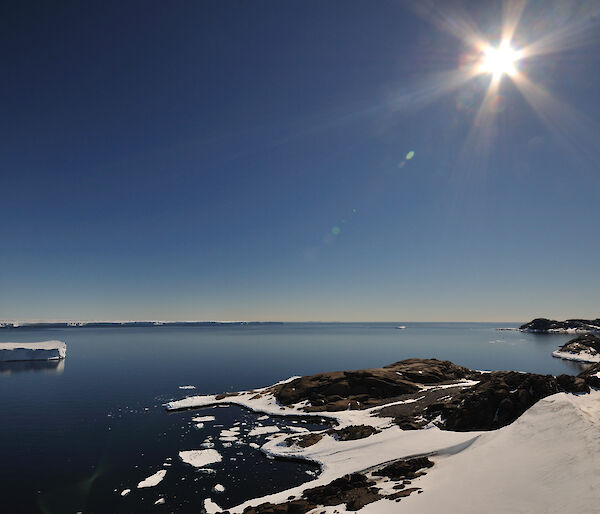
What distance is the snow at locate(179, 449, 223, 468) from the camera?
97.7 feet

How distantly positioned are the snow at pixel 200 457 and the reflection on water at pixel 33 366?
2753 inches

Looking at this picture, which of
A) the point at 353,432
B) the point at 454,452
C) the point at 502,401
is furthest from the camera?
the point at 353,432

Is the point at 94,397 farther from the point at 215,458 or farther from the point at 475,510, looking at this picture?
the point at 475,510

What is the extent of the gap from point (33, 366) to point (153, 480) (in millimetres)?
94144

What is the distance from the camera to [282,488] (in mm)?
25516

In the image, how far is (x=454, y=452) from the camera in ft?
78.1

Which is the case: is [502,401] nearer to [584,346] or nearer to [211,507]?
[211,507]

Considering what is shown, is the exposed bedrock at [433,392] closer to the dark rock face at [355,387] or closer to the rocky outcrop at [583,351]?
the dark rock face at [355,387]

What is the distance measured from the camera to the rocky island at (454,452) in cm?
1502

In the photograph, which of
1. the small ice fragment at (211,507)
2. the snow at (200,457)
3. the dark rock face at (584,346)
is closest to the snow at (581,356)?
the dark rock face at (584,346)

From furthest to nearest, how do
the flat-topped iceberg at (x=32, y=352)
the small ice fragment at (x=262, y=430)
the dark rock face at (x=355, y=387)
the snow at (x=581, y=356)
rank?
1. the snow at (x=581, y=356)
2. the flat-topped iceberg at (x=32, y=352)
3. the dark rock face at (x=355, y=387)
4. the small ice fragment at (x=262, y=430)

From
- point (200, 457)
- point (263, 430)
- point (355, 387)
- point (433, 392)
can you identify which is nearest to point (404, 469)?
point (200, 457)

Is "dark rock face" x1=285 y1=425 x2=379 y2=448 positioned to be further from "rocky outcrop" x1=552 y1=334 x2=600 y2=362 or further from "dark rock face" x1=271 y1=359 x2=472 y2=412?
"rocky outcrop" x1=552 y1=334 x2=600 y2=362

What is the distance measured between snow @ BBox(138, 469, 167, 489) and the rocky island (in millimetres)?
5556
